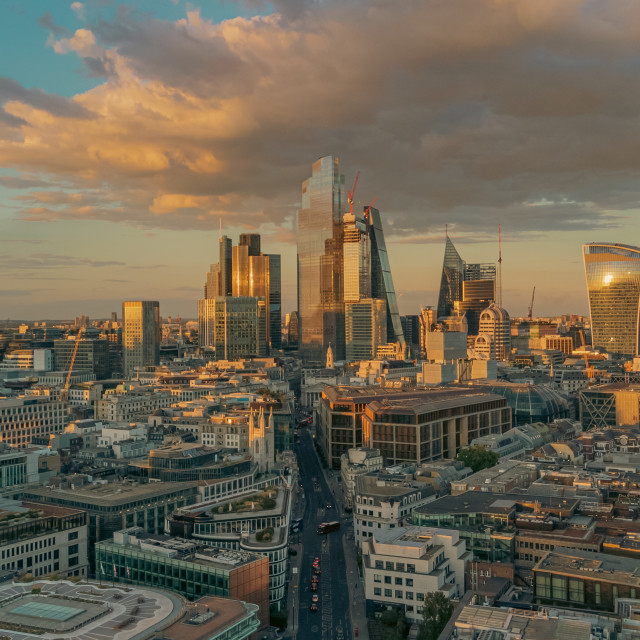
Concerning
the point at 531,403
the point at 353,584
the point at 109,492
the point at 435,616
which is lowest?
the point at 353,584

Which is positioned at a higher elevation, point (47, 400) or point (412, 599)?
point (47, 400)

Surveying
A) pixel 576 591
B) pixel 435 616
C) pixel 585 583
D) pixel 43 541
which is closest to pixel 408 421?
pixel 43 541

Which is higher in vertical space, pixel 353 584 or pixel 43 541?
pixel 43 541

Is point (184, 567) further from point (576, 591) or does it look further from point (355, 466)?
point (355, 466)

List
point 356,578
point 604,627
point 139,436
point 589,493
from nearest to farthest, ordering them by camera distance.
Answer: point 604,627 → point 356,578 → point 589,493 → point 139,436

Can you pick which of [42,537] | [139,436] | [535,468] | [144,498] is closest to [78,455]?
[139,436]

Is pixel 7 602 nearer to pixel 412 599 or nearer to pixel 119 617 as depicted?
pixel 119 617

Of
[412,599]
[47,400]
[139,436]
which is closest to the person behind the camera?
[412,599]
